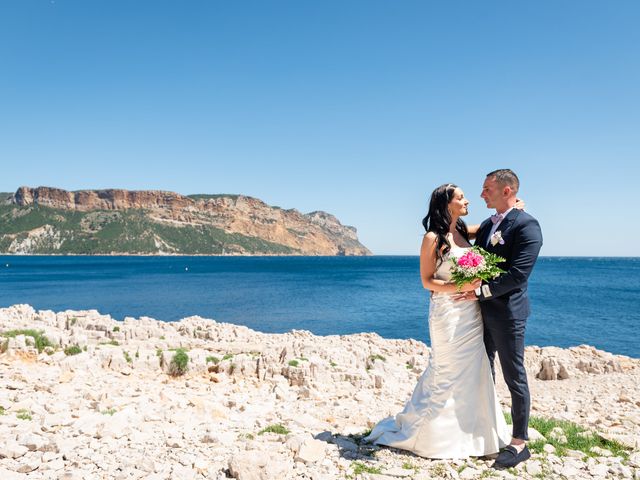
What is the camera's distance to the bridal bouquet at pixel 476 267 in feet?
16.6

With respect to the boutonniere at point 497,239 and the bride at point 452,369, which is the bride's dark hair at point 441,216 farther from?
the boutonniere at point 497,239

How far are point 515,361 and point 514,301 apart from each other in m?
0.70

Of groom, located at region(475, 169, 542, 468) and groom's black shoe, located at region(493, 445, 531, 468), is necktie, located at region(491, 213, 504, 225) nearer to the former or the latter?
groom, located at region(475, 169, 542, 468)

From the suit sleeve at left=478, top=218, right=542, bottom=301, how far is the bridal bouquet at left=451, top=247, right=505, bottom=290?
0.11 meters

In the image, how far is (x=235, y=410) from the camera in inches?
328

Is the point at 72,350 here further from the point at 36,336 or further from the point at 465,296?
the point at 465,296

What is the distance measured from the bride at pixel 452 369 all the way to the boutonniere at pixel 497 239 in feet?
1.10

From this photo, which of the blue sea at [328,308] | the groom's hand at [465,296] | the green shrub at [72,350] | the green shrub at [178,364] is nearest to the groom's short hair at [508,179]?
the groom's hand at [465,296]

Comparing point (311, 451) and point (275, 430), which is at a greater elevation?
point (311, 451)

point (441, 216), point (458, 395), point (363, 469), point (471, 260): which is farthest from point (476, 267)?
point (363, 469)

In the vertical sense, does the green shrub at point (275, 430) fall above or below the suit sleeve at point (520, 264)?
below

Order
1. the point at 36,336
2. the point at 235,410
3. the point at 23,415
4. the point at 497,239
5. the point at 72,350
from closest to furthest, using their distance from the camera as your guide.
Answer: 1. the point at 497,239
2. the point at 23,415
3. the point at 235,410
4. the point at 72,350
5. the point at 36,336

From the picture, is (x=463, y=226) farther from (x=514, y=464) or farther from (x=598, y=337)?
(x=598, y=337)

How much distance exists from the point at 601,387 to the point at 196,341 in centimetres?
1321
